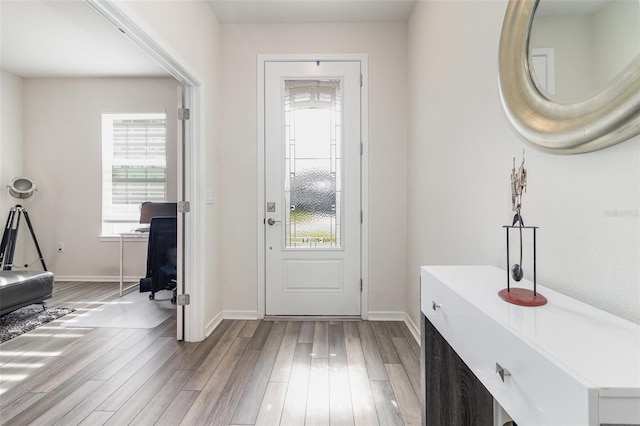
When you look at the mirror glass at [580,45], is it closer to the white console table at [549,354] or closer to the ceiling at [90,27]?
the white console table at [549,354]

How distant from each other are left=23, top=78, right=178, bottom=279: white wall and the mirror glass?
4469 mm

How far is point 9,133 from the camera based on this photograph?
428 cm

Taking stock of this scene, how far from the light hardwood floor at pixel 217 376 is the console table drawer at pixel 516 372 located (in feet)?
2.90

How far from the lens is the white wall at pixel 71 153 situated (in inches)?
175

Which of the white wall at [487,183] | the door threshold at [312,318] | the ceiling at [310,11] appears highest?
the ceiling at [310,11]

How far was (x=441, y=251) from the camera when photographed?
209 cm

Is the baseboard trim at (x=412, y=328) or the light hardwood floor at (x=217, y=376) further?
the baseboard trim at (x=412, y=328)

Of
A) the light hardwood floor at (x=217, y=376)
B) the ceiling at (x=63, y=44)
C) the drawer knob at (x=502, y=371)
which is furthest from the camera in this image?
the ceiling at (x=63, y=44)

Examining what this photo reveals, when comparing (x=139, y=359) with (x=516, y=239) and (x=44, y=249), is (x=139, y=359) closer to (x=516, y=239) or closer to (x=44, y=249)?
(x=516, y=239)

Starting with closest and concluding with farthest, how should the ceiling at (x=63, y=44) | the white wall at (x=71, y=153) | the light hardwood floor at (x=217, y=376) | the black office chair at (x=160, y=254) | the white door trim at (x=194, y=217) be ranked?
1. the light hardwood floor at (x=217, y=376)
2. the white door trim at (x=194, y=217)
3. the ceiling at (x=63, y=44)
4. the black office chair at (x=160, y=254)
5. the white wall at (x=71, y=153)

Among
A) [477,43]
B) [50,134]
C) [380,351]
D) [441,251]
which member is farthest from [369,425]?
[50,134]

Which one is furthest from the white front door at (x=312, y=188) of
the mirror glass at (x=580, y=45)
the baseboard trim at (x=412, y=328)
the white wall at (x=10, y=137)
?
the white wall at (x=10, y=137)

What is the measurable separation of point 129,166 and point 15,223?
1.61 metres

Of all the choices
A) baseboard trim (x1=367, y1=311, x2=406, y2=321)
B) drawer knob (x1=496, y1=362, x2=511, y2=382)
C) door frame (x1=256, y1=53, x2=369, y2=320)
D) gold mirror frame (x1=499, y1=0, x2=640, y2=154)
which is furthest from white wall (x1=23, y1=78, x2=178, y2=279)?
drawer knob (x1=496, y1=362, x2=511, y2=382)
